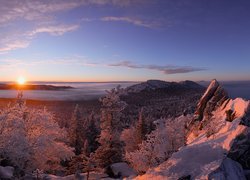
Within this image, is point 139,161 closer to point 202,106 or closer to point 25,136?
point 25,136

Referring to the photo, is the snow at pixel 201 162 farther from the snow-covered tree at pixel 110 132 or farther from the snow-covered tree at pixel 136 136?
the snow-covered tree at pixel 136 136

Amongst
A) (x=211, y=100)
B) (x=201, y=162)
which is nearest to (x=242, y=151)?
(x=201, y=162)

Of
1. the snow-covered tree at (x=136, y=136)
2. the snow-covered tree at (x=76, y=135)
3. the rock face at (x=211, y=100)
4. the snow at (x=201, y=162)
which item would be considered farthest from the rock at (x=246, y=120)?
the snow-covered tree at (x=76, y=135)

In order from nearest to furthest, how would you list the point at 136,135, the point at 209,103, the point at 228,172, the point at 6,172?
1. the point at 228,172
2. the point at 6,172
3. the point at 209,103
4. the point at 136,135

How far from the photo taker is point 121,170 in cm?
4222

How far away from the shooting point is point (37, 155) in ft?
108

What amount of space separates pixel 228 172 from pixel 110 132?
81.5 feet

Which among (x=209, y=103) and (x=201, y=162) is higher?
(x=209, y=103)

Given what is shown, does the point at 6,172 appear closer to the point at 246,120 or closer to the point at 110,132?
the point at 110,132

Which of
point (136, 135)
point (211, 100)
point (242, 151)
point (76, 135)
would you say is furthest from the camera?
point (76, 135)

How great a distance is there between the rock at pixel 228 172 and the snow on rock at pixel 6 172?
62.1 feet

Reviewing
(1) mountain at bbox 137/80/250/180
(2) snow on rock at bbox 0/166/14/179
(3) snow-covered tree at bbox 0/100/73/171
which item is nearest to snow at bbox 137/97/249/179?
(1) mountain at bbox 137/80/250/180

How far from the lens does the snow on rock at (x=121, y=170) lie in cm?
4162

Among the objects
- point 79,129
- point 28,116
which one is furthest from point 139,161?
point 79,129
